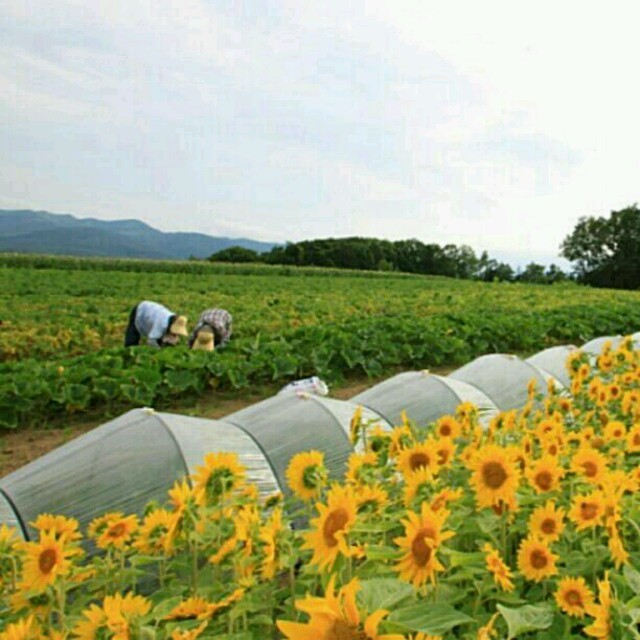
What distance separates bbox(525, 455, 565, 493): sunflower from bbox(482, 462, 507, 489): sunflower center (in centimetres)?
23

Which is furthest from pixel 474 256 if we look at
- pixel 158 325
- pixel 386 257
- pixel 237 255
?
pixel 158 325

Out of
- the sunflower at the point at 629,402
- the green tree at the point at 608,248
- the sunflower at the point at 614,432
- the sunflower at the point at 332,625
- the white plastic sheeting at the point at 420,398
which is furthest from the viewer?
the green tree at the point at 608,248

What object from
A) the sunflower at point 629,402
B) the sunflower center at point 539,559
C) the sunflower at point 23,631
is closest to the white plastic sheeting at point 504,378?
the sunflower at point 629,402

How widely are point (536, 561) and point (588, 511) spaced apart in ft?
0.59

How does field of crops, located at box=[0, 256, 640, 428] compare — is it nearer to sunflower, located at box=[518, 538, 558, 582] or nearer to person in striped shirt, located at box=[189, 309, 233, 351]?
person in striped shirt, located at box=[189, 309, 233, 351]

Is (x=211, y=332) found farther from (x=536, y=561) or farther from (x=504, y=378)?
(x=536, y=561)

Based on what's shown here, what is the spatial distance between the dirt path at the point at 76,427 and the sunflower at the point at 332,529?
5.01 m

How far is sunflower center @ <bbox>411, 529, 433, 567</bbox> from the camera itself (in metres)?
1.21

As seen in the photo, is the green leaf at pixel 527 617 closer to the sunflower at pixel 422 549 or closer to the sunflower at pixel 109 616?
the sunflower at pixel 422 549

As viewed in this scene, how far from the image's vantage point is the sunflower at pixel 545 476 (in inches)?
70.2

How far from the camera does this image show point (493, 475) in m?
1.62

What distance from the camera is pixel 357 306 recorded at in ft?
61.6

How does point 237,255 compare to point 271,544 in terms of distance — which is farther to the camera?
point 237,255

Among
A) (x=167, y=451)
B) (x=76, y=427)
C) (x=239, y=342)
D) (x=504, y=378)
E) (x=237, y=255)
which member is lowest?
(x=76, y=427)
